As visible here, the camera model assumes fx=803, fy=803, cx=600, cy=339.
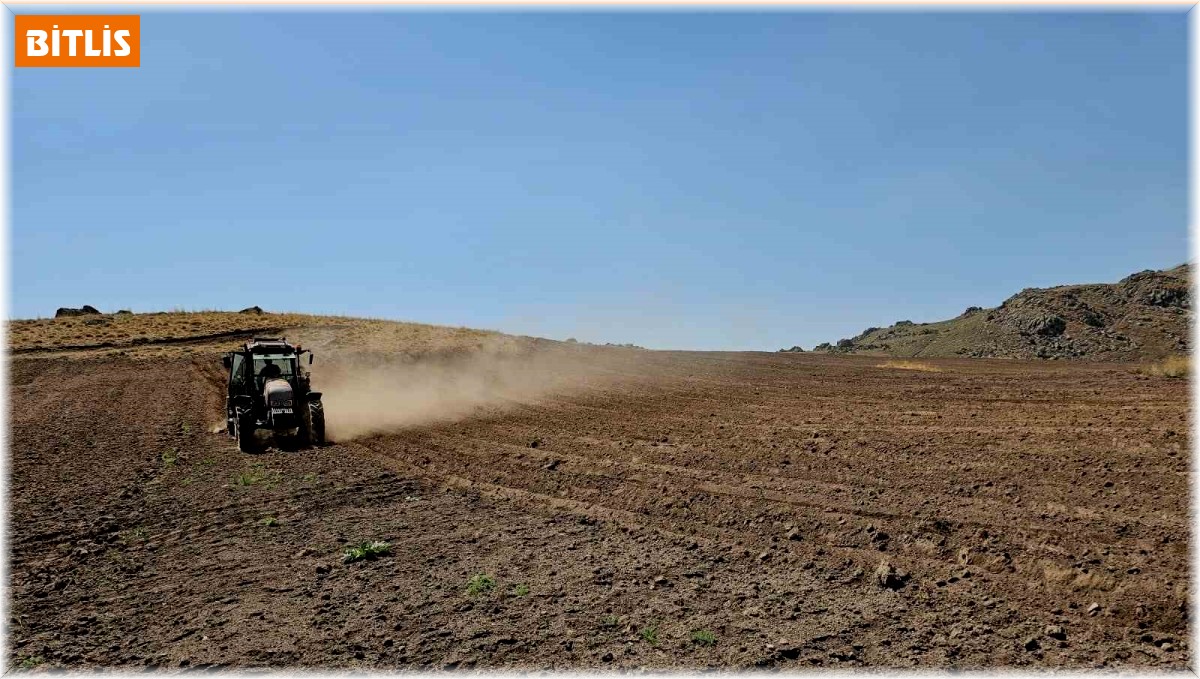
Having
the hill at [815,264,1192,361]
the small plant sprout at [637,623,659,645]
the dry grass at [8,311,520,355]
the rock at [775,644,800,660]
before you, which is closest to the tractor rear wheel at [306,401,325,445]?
the small plant sprout at [637,623,659,645]

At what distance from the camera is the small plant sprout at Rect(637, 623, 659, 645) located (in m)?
7.13

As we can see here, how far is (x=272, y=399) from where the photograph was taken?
18.4m

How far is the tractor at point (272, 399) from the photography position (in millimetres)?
18375

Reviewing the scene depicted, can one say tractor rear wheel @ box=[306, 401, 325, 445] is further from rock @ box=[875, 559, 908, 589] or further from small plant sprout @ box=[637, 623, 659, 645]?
rock @ box=[875, 559, 908, 589]

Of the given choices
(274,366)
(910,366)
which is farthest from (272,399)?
(910,366)

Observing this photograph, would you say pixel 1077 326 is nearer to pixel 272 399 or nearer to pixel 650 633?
pixel 272 399

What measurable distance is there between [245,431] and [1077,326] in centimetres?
5187

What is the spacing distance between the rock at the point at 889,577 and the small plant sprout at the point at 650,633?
2.61 meters

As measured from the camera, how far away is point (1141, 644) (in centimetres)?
680

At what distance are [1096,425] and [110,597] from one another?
16.9m

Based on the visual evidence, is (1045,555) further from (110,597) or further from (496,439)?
(496,439)

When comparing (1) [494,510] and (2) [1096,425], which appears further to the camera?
(2) [1096,425]

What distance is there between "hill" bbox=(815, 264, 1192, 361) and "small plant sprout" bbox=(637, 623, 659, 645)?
46319mm

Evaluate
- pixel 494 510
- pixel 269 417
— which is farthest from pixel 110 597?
pixel 269 417
